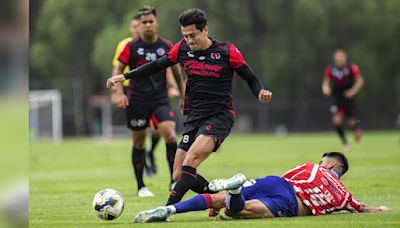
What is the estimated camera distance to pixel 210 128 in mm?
8414

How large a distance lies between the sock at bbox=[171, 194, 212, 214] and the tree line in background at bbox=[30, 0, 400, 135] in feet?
137

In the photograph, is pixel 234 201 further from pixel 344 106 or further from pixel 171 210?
pixel 344 106

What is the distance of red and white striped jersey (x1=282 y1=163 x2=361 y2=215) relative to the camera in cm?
817

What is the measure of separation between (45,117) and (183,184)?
1699 inches

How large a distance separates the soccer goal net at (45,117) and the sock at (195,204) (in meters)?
42.0

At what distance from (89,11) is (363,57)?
733 inches

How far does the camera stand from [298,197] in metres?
8.23

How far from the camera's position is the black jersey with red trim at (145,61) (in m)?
12.2

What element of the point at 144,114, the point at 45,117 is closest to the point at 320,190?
the point at 144,114

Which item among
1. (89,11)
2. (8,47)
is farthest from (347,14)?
(8,47)

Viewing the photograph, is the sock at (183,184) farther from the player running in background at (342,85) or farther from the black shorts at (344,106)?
the black shorts at (344,106)

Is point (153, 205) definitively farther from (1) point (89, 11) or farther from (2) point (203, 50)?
(1) point (89, 11)

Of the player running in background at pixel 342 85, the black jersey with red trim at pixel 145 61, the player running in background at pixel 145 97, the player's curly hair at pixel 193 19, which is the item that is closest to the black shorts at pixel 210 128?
the player's curly hair at pixel 193 19

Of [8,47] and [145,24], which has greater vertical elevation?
[145,24]
